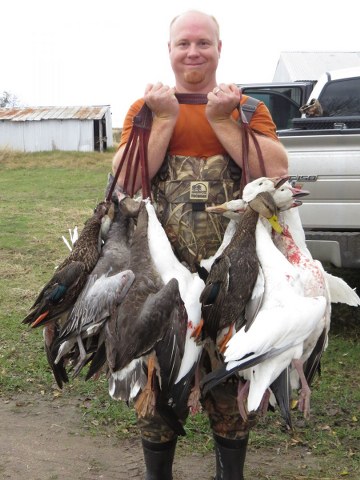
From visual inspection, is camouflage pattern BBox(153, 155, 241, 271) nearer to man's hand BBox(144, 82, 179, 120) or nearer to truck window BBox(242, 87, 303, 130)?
man's hand BBox(144, 82, 179, 120)

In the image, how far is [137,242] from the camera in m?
2.83

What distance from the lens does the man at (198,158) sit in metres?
2.86

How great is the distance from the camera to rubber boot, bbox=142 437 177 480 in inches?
124

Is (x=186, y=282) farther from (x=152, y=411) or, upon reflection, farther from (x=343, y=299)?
(x=343, y=299)

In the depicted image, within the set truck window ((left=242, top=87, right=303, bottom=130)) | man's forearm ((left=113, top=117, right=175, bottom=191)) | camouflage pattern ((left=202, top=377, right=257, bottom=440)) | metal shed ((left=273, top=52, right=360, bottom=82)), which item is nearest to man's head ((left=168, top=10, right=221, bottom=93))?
man's forearm ((left=113, top=117, right=175, bottom=191))

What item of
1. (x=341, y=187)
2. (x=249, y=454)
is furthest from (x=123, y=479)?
(x=341, y=187)

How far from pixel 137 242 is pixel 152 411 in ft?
2.42

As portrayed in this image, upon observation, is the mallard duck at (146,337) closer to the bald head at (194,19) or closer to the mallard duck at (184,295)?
the mallard duck at (184,295)

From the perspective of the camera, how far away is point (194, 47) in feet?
9.37

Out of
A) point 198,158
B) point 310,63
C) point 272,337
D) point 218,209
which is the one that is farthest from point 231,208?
point 310,63

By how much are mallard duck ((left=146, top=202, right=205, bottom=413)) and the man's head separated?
0.70m

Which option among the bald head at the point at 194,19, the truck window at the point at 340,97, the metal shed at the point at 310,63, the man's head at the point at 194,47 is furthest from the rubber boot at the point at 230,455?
the metal shed at the point at 310,63

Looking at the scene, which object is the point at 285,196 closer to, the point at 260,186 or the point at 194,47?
the point at 260,186

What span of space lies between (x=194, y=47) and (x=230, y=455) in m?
1.95
